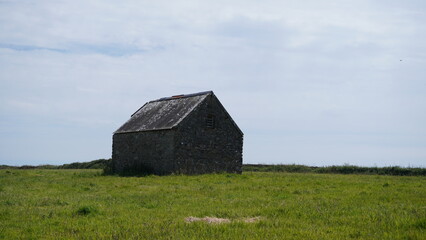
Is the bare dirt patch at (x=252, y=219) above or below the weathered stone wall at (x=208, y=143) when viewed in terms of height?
below

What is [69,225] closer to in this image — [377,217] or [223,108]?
[377,217]

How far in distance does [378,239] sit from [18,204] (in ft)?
40.6

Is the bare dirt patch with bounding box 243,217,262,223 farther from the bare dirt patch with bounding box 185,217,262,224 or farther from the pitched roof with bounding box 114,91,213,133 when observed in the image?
the pitched roof with bounding box 114,91,213,133

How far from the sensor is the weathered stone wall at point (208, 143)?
3559 centimetres

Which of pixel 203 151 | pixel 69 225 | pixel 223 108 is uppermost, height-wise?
pixel 223 108

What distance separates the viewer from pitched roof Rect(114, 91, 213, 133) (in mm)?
37219

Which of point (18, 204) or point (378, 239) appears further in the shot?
point (18, 204)

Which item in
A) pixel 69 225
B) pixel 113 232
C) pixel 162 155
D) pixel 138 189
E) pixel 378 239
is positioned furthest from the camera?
pixel 162 155

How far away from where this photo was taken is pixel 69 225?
41.5 ft

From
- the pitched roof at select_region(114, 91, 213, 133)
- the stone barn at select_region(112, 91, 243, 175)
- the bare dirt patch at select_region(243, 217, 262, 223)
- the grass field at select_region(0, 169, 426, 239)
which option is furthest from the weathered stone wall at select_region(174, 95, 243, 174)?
the bare dirt patch at select_region(243, 217, 262, 223)

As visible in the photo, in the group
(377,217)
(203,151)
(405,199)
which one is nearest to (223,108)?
(203,151)

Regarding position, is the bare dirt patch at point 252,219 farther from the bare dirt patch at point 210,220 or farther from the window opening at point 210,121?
the window opening at point 210,121

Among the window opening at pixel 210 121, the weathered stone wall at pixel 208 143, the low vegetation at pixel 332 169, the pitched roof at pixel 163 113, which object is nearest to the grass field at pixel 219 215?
the weathered stone wall at pixel 208 143

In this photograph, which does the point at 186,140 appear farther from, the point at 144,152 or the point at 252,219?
the point at 252,219
